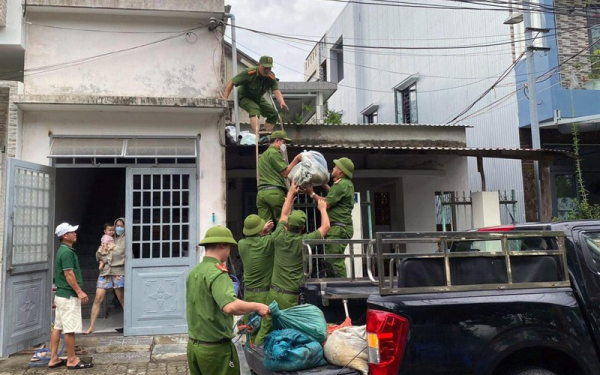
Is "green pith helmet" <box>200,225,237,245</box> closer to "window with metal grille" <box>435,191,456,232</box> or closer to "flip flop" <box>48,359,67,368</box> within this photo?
"flip flop" <box>48,359,67,368</box>

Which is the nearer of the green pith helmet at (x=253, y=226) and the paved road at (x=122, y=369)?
the green pith helmet at (x=253, y=226)

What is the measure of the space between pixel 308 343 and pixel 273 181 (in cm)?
305

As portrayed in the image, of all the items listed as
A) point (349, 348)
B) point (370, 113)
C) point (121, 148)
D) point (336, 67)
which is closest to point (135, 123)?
point (121, 148)

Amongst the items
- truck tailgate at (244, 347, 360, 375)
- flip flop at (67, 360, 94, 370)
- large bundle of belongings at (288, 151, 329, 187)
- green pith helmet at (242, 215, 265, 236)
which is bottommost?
flip flop at (67, 360, 94, 370)

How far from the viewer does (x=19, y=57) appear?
840 centimetres

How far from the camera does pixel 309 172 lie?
6.08 meters

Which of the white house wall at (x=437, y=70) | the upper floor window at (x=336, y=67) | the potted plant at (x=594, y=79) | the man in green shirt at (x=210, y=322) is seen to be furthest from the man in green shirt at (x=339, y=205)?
the upper floor window at (x=336, y=67)

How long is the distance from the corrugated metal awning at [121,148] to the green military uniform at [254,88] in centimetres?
110

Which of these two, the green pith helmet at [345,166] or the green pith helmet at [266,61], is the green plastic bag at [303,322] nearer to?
the green pith helmet at [345,166]

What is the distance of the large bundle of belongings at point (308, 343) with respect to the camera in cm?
360

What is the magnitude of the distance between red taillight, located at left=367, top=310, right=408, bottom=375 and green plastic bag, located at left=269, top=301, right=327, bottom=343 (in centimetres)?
59

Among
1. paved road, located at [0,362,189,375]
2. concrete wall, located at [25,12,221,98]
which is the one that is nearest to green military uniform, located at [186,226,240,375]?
paved road, located at [0,362,189,375]

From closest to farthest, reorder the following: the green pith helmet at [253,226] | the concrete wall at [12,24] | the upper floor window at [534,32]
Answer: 1. the green pith helmet at [253,226]
2. the concrete wall at [12,24]
3. the upper floor window at [534,32]

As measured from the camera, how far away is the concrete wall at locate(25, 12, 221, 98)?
800 centimetres
